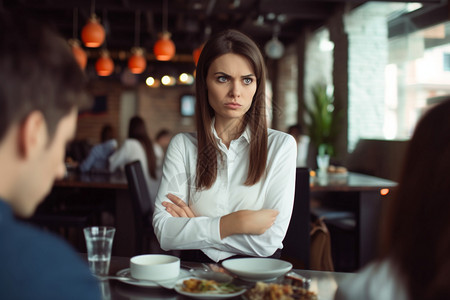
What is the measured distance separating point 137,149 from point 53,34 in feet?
13.0

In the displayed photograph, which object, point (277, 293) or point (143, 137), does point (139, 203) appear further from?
point (277, 293)

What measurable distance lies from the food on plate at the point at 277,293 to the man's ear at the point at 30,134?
581 mm

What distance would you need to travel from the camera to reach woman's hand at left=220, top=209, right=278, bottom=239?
4.63ft

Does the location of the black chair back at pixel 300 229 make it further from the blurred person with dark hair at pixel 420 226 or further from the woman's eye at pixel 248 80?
the blurred person with dark hair at pixel 420 226

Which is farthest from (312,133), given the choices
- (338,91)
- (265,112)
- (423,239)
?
(423,239)

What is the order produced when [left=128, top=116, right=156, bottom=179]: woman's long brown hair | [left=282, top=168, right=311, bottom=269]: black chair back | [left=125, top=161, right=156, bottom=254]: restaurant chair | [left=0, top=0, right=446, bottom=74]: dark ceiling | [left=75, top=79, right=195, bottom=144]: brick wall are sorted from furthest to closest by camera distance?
[left=75, top=79, right=195, bottom=144]: brick wall, [left=0, top=0, right=446, bottom=74]: dark ceiling, [left=128, top=116, right=156, bottom=179]: woman's long brown hair, [left=125, top=161, right=156, bottom=254]: restaurant chair, [left=282, top=168, right=311, bottom=269]: black chair back

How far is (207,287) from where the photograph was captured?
1065mm

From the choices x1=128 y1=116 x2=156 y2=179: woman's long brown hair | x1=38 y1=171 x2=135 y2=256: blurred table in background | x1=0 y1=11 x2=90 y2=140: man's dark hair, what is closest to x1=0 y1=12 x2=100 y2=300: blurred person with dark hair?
x1=0 y1=11 x2=90 y2=140: man's dark hair

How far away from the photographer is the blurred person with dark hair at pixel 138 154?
456cm

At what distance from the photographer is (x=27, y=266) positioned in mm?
552

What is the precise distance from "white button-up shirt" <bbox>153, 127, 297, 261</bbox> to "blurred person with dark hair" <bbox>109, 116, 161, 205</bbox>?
2820mm

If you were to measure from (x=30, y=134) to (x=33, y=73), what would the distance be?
3.4 inches

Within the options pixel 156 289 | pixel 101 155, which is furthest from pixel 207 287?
pixel 101 155

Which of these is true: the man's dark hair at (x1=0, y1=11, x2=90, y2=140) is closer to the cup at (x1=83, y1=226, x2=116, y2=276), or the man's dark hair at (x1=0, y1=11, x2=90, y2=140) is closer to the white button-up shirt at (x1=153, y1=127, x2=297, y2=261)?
the cup at (x1=83, y1=226, x2=116, y2=276)
